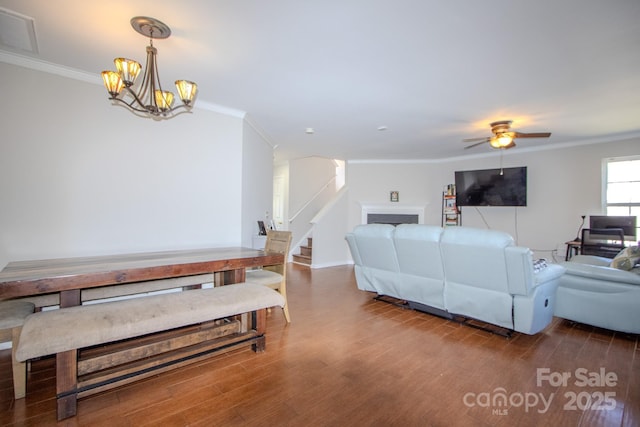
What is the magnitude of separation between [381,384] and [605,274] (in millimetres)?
2518

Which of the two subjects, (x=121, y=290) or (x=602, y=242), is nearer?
(x=121, y=290)

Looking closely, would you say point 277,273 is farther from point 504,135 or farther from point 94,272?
point 504,135

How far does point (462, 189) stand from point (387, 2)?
17.9ft

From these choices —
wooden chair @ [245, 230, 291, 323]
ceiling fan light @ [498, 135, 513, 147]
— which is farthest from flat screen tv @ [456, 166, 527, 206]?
wooden chair @ [245, 230, 291, 323]

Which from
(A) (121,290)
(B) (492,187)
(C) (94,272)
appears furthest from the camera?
(B) (492,187)

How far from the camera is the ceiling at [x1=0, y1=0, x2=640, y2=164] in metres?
1.91

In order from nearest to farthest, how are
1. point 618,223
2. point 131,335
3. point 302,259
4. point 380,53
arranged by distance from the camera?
point 131,335 → point 380,53 → point 618,223 → point 302,259

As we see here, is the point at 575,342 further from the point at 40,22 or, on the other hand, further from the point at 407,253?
the point at 40,22

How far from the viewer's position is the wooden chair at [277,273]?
10.1ft

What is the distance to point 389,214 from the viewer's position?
732 cm

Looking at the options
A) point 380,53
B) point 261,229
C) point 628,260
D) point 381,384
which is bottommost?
point 381,384

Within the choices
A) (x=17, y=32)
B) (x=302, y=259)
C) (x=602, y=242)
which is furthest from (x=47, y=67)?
(x=602, y=242)

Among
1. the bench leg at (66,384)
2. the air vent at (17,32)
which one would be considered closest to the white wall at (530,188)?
the air vent at (17,32)

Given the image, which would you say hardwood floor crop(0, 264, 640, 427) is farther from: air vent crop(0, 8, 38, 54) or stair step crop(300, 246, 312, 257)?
stair step crop(300, 246, 312, 257)
